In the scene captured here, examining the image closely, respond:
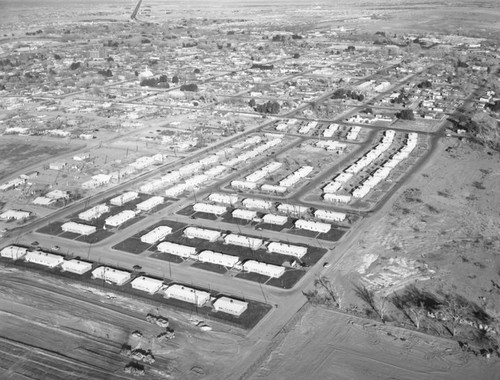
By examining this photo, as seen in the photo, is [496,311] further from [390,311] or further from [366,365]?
[366,365]

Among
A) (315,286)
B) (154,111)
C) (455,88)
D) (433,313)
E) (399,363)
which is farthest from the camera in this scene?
(455,88)

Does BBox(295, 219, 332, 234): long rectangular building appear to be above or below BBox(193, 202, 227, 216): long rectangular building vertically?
below

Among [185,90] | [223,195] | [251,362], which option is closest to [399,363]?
[251,362]

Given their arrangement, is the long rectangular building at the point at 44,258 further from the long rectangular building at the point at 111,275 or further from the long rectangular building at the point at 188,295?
the long rectangular building at the point at 188,295

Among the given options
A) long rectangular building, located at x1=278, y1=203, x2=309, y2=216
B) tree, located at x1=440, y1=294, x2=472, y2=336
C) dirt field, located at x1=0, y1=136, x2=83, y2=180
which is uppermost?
dirt field, located at x1=0, y1=136, x2=83, y2=180

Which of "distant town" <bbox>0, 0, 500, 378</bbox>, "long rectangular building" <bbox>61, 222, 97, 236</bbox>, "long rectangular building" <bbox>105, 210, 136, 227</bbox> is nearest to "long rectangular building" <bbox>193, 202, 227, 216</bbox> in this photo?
"distant town" <bbox>0, 0, 500, 378</bbox>

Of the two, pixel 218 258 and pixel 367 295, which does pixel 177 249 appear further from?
pixel 367 295

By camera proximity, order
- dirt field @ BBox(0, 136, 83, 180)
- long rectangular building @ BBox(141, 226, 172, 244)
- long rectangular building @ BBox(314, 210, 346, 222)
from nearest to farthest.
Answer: long rectangular building @ BBox(141, 226, 172, 244) → long rectangular building @ BBox(314, 210, 346, 222) → dirt field @ BBox(0, 136, 83, 180)

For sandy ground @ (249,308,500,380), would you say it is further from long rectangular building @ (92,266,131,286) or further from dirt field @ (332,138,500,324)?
long rectangular building @ (92,266,131,286)
